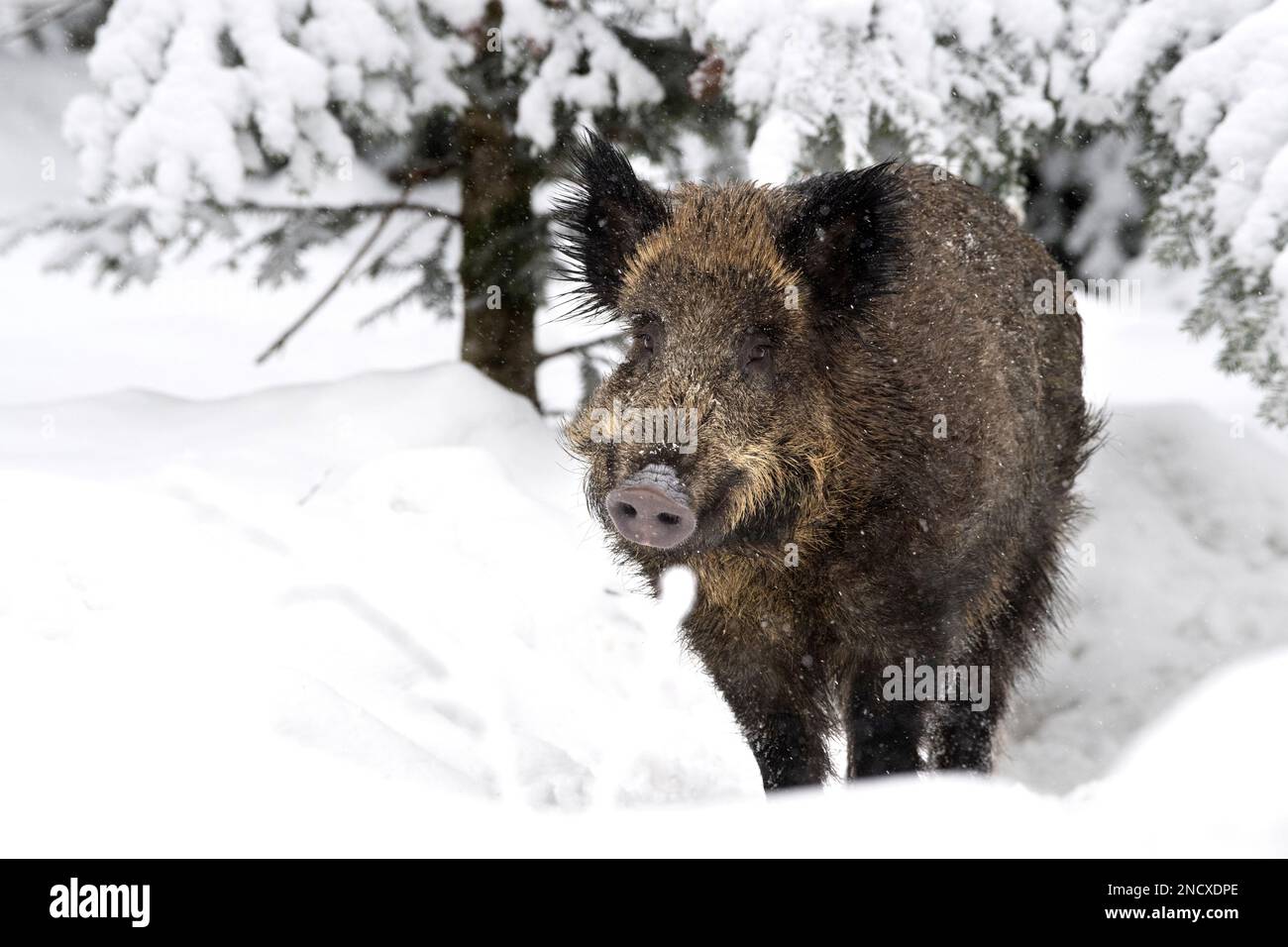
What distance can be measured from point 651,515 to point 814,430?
87 centimetres

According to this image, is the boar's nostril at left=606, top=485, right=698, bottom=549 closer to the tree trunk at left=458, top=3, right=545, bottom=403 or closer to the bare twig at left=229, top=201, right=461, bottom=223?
the tree trunk at left=458, top=3, right=545, bottom=403

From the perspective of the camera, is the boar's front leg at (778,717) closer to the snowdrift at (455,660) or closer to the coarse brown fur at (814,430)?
the coarse brown fur at (814,430)

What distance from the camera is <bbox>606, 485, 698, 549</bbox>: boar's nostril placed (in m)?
3.33

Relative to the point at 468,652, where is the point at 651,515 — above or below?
above

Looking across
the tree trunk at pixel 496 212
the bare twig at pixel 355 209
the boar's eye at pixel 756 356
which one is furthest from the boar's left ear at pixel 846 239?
the bare twig at pixel 355 209

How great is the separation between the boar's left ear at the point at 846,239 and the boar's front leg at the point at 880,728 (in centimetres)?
130

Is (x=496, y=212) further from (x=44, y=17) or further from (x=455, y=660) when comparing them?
(x=455, y=660)

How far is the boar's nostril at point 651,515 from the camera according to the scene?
333 centimetres

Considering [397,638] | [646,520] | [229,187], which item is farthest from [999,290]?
[229,187]

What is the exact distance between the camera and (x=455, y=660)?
17.0 ft
